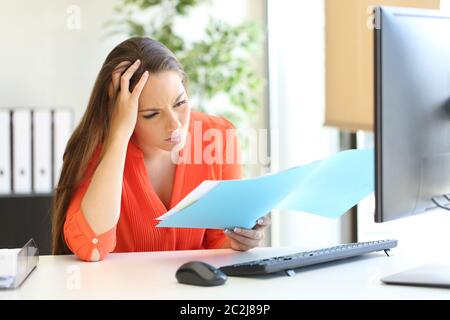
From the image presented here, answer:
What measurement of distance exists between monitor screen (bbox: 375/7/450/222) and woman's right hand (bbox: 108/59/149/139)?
61cm

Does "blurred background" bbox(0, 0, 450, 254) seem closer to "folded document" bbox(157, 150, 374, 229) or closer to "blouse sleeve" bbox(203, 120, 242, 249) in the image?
"blouse sleeve" bbox(203, 120, 242, 249)

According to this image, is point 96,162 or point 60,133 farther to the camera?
point 60,133

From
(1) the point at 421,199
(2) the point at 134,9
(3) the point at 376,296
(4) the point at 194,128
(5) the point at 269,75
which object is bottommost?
(3) the point at 376,296

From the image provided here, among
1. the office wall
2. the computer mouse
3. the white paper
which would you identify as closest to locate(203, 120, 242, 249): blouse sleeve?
the white paper

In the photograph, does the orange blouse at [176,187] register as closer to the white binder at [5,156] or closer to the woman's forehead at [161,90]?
the woman's forehead at [161,90]

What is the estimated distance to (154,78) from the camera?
1848 millimetres

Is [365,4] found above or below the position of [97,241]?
above

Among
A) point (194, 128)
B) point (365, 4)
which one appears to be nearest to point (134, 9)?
point (365, 4)

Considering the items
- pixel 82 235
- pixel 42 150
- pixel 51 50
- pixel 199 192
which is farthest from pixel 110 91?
pixel 51 50

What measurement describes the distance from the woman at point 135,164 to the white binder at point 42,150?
50.1 inches

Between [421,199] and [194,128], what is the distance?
0.68 metres

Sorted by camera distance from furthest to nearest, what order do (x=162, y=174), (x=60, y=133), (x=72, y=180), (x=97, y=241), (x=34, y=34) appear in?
(x=34, y=34) → (x=60, y=133) → (x=162, y=174) → (x=72, y=180) → (x=97, y=241)

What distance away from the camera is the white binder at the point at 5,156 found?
3.12 m

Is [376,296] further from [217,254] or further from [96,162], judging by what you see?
[96,162]
